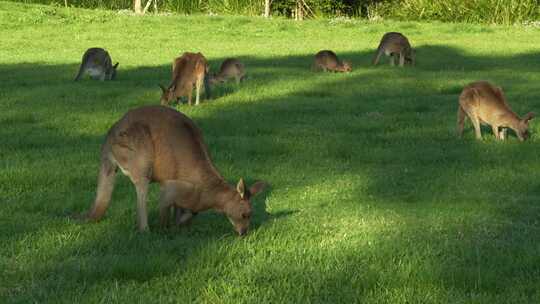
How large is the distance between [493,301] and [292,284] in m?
1.23

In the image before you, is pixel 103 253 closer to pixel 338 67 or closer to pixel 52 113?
pixel 52 113

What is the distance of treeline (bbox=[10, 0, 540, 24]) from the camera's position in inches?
1356

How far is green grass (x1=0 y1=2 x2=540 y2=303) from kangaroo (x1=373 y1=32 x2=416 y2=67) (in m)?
0.75

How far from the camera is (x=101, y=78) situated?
18.1 meters

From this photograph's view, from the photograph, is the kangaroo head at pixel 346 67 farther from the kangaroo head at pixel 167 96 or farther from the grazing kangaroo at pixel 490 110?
the grazing kangaroo at pixel 490 110

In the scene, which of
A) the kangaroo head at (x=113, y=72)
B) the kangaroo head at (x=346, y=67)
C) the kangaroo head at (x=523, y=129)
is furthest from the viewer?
the kangaroo head at (x=346, y=67)

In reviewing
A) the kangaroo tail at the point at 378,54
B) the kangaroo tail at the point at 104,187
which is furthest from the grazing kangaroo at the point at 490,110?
the kangaroo tail at the point at 378,54

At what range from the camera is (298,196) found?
8.62 meters

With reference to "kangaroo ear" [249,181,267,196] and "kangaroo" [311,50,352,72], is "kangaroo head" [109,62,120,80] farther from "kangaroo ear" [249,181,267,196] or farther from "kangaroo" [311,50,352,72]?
"kangaroo ear" [249,181,267,196]

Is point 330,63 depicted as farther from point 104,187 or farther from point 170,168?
point 170,168

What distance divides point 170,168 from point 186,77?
7.93 meters

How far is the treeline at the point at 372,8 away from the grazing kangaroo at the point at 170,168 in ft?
94.7

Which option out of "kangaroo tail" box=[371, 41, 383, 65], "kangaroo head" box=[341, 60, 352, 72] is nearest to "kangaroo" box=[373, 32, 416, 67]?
"kangaroo tail" box=[371, 41, 383, 65]

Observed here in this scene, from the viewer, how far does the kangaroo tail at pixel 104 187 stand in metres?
7.04
